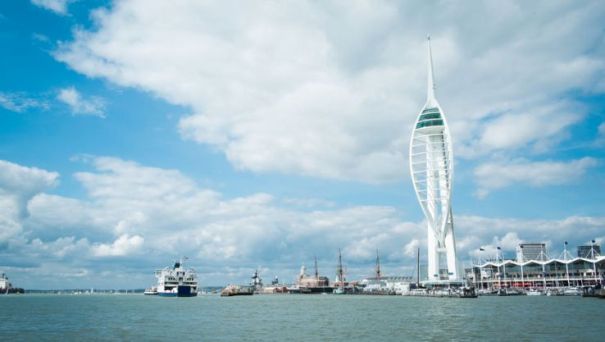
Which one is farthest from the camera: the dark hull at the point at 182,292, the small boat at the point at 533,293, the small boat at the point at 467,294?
the dark hull at the point at 182,292

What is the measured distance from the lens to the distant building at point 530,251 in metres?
188

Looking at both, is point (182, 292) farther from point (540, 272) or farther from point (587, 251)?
point (587, 251)

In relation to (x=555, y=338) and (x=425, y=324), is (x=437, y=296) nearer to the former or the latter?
(x=425, y=324)

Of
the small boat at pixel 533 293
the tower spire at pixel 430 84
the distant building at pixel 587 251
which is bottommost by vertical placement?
the small boat at pixel 533 293

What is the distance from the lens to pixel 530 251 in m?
194

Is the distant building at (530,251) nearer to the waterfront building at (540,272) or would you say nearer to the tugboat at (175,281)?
the waterfront building at (540,272)

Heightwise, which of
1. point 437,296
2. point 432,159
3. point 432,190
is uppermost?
point 432,159

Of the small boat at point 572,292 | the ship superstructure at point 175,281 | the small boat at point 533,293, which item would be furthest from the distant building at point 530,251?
the ship superstructure at point 175,281

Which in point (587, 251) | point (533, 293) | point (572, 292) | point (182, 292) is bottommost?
point (533, 293)

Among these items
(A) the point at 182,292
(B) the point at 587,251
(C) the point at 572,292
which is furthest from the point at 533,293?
(A) the point at 182,292

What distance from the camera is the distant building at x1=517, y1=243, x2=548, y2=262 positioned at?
188m

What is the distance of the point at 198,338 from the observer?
4381 cm

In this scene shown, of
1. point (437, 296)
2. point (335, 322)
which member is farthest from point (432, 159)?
point (335, 322)

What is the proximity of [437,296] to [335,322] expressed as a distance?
91.7m
